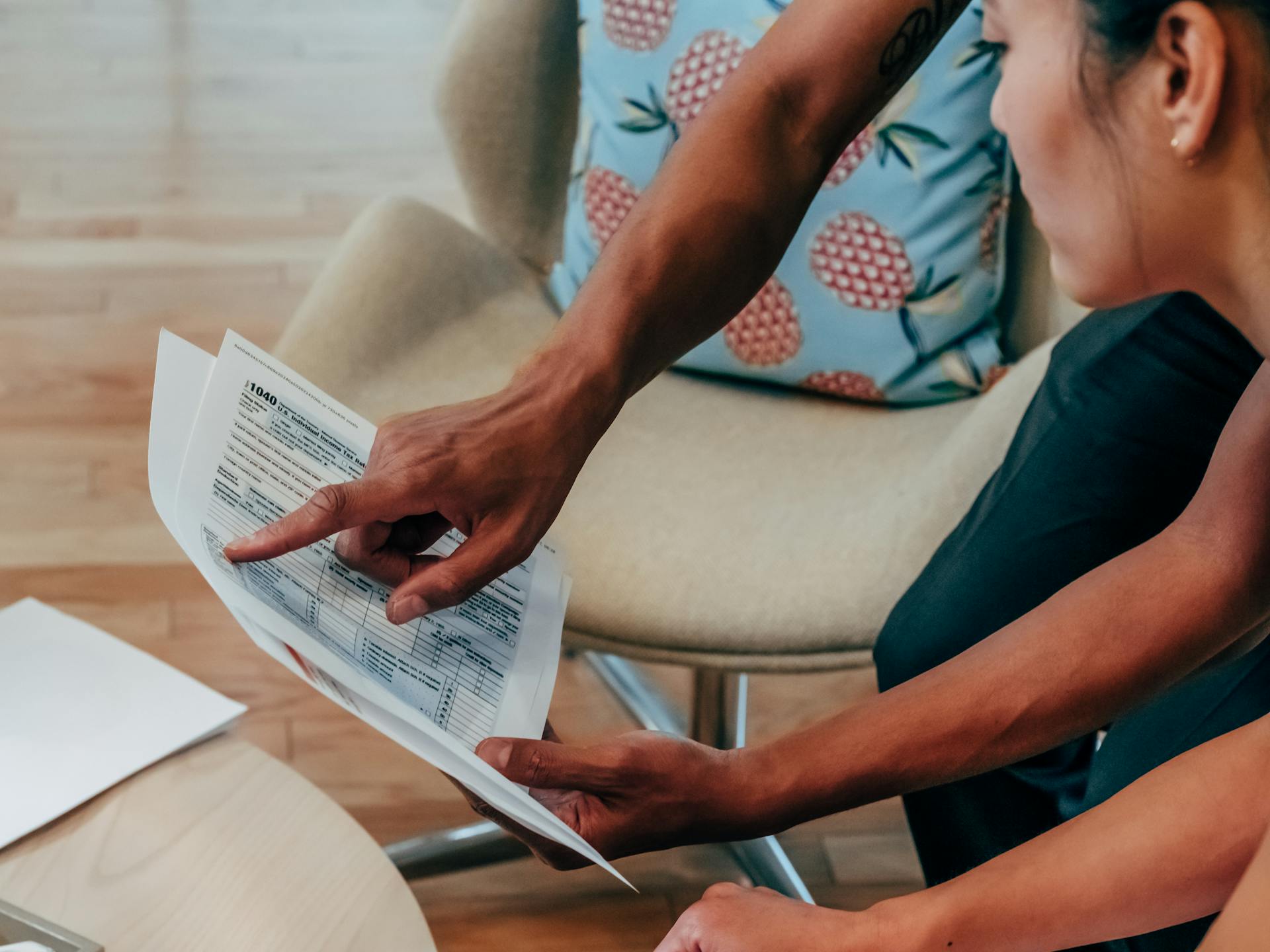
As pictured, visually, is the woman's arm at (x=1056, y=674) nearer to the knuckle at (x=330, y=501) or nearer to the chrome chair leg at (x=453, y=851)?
the knuckle at (x=330, y=501)

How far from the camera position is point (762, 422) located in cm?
126

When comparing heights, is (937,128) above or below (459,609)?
above

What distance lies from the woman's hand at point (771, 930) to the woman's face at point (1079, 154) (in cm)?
32

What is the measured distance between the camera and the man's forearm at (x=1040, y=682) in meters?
0.80

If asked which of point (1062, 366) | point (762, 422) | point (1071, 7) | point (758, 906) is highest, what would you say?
point (1071, 7)

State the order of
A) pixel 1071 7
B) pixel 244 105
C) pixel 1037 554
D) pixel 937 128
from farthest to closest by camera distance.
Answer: pixel 244 105
pixel 937 128
pixel 1037 554
pixel 1071 7

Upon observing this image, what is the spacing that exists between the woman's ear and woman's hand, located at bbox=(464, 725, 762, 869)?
15.2 inches

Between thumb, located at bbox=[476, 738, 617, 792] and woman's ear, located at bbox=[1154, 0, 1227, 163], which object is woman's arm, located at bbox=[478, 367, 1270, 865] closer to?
thumb, located at bbox=[476, 738, 617, 792]

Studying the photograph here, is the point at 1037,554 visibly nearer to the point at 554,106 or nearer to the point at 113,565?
the point at 554,106

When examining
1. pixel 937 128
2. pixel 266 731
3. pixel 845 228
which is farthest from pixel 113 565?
pixel 937 128

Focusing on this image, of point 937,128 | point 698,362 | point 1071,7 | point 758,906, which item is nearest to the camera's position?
point 1071,7

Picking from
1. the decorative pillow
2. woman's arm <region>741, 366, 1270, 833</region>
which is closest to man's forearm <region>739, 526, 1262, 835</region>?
woman's arm <region>741, 366, 1270, 833</region>

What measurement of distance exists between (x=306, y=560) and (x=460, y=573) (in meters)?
0.08

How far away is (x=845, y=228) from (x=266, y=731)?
2.56 ft
